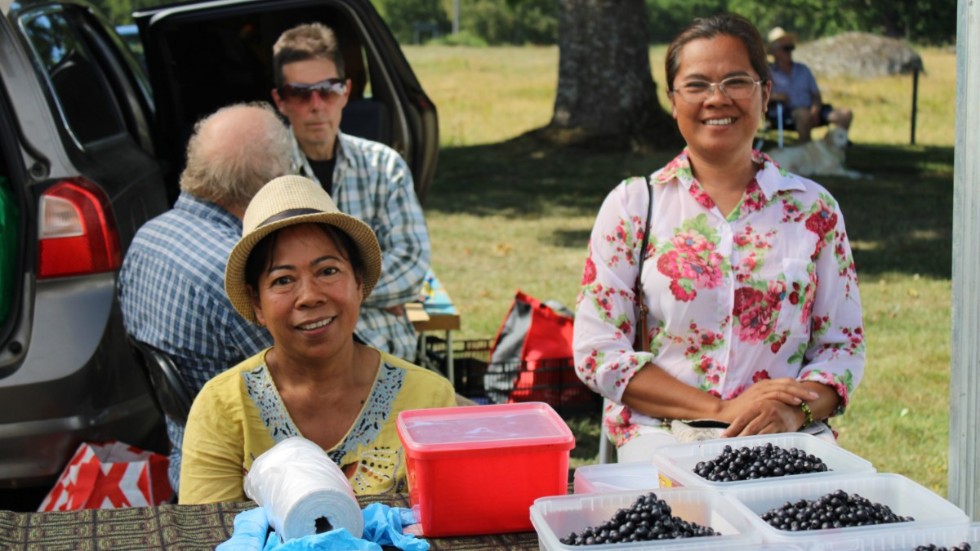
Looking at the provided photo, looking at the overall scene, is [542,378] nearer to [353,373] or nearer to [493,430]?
[353,373]

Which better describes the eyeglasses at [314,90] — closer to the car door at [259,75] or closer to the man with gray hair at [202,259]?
the man with gray hair at [202,259]

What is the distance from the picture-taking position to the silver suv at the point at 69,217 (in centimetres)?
370

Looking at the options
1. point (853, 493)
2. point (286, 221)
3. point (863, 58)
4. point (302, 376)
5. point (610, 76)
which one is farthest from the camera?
point (863, 58)

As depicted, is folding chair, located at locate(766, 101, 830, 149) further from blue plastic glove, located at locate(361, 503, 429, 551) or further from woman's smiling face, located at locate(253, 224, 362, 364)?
blue plastic glove, located at locate(361, 503, 429, 551)

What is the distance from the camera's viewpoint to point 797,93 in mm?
13391

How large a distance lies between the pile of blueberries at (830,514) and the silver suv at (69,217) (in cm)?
240

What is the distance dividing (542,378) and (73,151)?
2146mm

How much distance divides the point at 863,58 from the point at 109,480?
23587 millimetres

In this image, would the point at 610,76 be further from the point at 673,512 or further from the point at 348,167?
the point at 673,512

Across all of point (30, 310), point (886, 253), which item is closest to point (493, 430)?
point (30, 310)

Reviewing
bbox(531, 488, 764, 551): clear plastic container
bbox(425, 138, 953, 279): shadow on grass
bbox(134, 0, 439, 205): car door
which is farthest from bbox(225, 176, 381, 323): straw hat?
bbox(425, 138, 953, 279): shadow on grass

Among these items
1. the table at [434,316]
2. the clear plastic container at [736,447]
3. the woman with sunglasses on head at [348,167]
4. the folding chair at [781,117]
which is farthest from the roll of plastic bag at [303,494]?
the folding chair at [781,117]

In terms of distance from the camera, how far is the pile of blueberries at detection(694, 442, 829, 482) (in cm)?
219

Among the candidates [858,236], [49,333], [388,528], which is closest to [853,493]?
[388,528]
